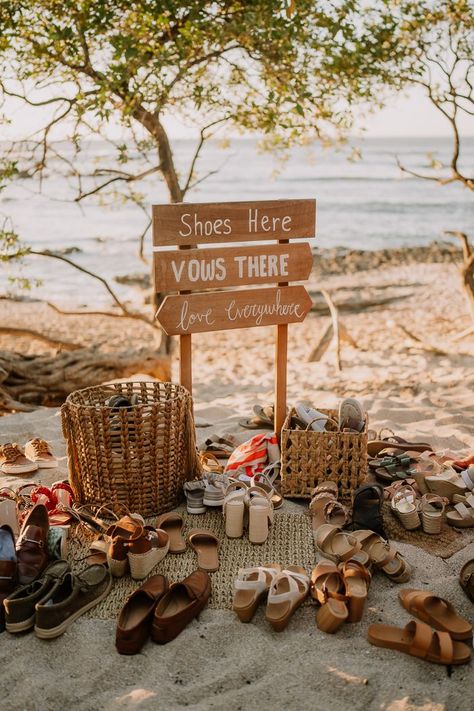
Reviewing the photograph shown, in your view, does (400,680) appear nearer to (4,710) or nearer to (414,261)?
(4,710)

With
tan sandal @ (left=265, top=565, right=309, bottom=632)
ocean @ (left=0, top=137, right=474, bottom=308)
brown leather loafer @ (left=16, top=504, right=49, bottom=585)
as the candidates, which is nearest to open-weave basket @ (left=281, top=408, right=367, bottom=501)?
tan sandal @ (left=265, top=565, right=309, bottom=632)

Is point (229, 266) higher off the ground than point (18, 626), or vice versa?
point (229, 266)

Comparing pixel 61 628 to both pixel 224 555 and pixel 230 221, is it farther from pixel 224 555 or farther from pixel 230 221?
pixel 230 221

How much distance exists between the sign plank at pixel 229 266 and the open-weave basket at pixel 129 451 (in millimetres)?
790

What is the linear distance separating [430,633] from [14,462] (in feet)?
10.4

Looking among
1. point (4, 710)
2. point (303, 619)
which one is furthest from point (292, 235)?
point (4, 710)

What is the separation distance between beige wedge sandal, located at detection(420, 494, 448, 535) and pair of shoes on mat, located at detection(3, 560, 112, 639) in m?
1.86

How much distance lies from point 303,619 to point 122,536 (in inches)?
41.9

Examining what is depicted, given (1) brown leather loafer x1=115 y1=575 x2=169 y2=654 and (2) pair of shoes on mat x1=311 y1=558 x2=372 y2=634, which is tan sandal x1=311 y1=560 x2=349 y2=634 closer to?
(2) pair of shoes on mat x1=311 y1=558 x2=372 y2=634

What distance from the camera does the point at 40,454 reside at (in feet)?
16.0

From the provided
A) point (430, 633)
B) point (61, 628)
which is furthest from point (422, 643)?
point (61, 628)

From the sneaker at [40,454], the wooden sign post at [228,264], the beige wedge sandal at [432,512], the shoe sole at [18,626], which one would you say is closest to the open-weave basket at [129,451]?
the wooden sign post at [228,264]

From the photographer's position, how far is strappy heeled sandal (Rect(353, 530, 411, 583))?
332 cm

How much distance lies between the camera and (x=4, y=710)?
251 cm
